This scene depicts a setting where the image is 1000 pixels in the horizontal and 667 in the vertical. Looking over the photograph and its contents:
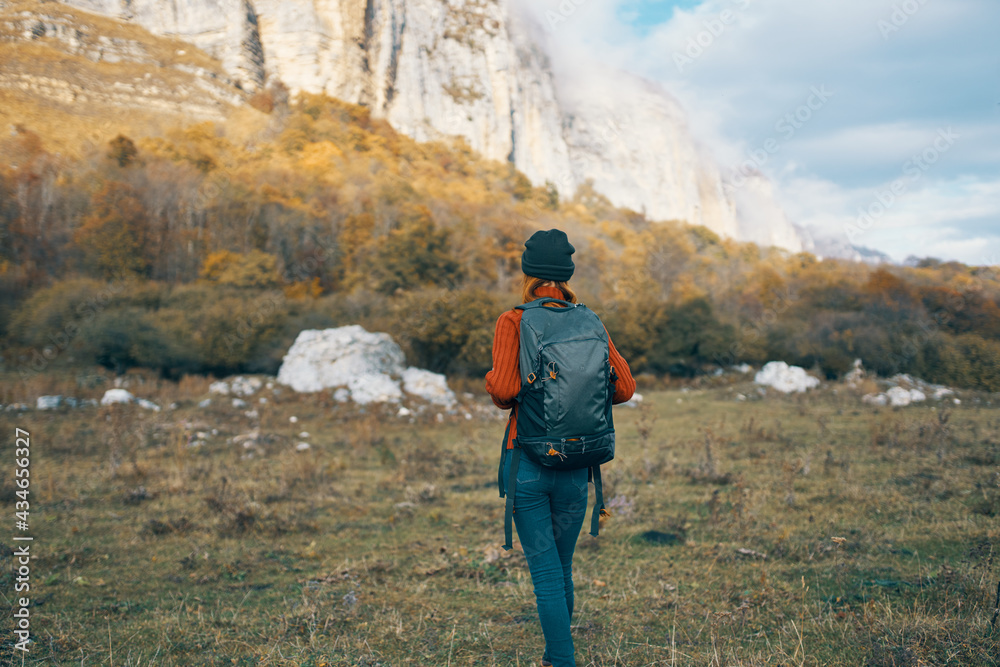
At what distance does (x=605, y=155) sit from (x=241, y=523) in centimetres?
10023

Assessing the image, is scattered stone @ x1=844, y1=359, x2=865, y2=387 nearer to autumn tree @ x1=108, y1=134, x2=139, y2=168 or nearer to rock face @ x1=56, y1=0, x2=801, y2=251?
autumn tree @ x1=108, y1=134, x2=139, y2=168

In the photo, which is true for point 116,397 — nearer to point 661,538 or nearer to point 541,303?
point 661,538

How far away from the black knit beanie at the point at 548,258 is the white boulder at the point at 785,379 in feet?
59.6

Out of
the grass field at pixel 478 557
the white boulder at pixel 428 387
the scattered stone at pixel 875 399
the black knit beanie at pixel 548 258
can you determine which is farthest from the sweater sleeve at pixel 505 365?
the scattered stone at pixel 875 399

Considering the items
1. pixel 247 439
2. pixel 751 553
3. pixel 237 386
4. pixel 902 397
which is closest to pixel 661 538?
pixel 751 553

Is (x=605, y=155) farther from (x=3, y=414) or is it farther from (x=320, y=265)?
(x=3, y=414)

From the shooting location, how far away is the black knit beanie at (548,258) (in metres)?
2.34

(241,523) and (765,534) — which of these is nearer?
(765,534)

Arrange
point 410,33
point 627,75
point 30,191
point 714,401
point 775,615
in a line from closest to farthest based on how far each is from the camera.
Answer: point 775,615 → point 714,401 → point 30,191 → point 410,33 → point 627,75

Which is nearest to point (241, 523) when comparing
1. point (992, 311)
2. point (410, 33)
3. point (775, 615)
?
point (775, 615)

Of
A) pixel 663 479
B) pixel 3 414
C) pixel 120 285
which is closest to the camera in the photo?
pixel 663 479

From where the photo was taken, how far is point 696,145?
389 ft

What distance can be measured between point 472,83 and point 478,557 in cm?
8097

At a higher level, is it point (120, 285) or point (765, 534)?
point (120, 285)
